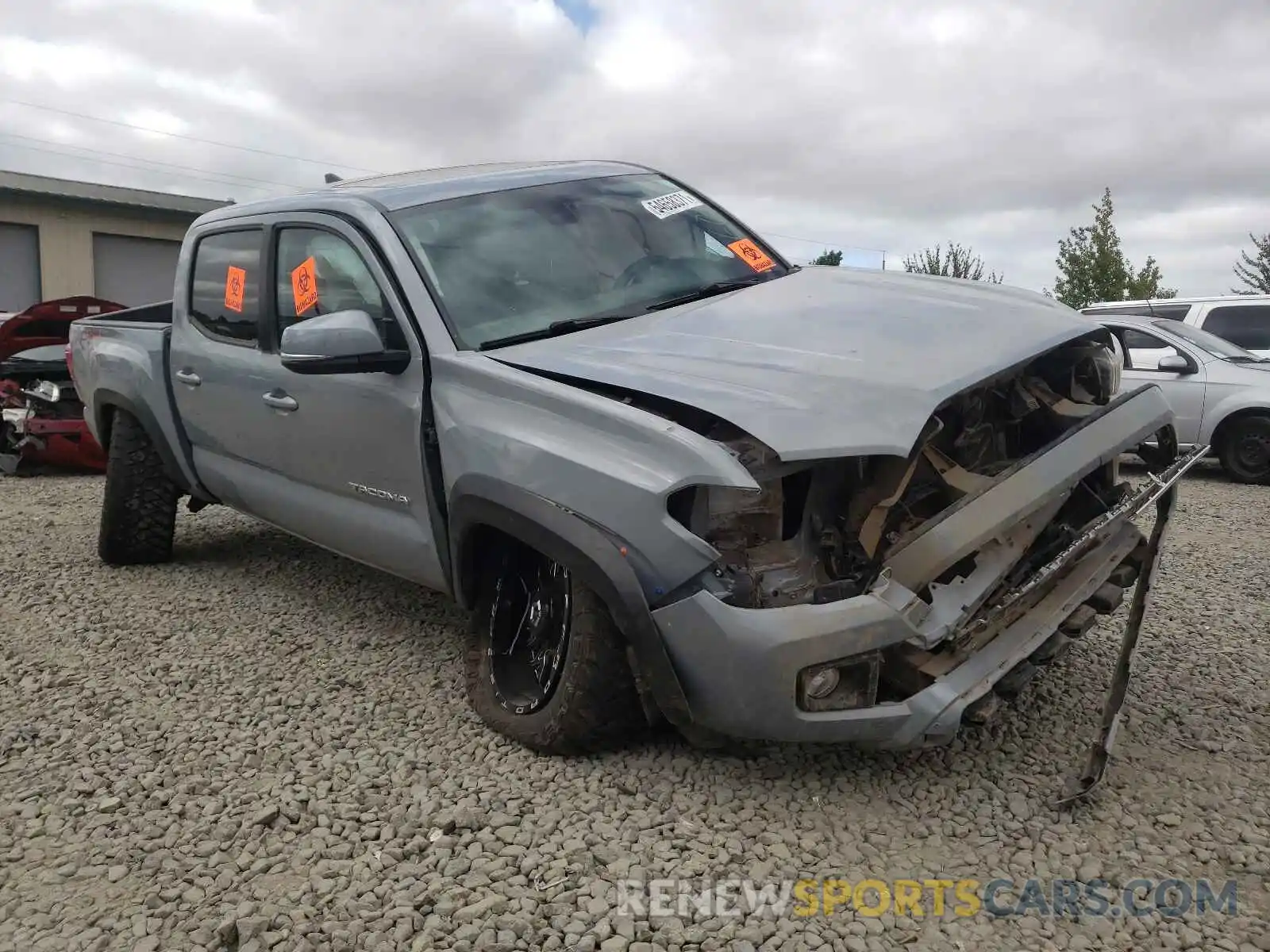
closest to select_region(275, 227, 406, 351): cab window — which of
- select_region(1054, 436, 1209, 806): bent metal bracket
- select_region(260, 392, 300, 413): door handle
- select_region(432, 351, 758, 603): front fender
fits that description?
select_region(260, 392, 300, 413): door handle

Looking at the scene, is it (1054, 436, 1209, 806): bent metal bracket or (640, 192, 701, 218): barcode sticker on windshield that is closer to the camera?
(1054, 436, 1209, 806): bent metal bracket

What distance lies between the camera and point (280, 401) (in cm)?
400

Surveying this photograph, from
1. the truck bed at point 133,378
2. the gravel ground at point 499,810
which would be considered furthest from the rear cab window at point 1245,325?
the truck bed at point 133,378

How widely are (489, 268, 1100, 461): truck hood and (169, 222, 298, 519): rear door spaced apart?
1532mm

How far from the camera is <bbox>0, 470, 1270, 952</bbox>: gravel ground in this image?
2312 millimetres

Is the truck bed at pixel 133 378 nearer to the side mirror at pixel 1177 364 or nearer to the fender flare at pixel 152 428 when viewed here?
the fender flare at pixel 152 428

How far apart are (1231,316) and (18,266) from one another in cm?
2029

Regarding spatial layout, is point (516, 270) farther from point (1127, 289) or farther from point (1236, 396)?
point (1127, 289)

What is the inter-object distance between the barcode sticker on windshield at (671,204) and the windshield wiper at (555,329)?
2.74 feet

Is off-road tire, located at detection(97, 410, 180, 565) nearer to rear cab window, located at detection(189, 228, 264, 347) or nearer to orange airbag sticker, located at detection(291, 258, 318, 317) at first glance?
rear cab window, located at detection(189, 228, 264, 347)

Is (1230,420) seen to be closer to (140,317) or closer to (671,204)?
(671,204)

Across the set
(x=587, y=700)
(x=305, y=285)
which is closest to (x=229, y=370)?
(x=305, y=285)

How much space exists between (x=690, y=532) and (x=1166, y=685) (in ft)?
6.90

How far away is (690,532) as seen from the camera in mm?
2553
